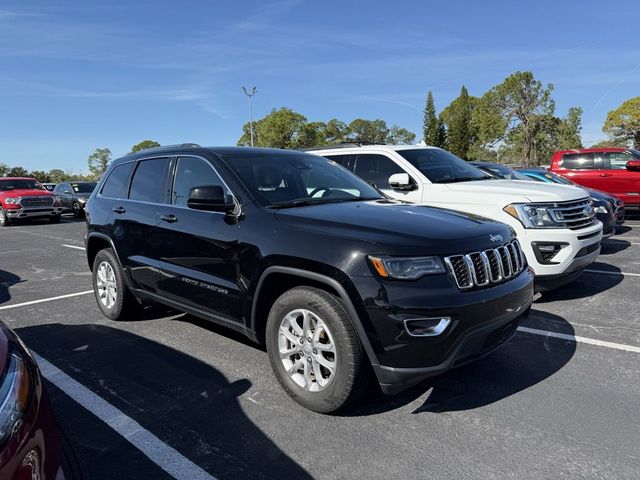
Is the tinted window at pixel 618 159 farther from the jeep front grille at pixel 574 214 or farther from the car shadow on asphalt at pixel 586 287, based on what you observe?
the jeep front grille at pixel 574 214

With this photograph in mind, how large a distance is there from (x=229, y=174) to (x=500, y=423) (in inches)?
101

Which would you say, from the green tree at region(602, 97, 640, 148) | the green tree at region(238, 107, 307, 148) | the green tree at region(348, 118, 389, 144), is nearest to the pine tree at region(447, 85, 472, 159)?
the green tree at region(602, 97, 640, 148)

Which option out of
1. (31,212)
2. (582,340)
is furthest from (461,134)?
(582,340)

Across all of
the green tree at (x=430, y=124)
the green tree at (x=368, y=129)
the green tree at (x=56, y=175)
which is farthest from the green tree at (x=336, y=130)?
the green tree at (x=56, y=175)

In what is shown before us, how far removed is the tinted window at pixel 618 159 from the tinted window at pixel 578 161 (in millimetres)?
403

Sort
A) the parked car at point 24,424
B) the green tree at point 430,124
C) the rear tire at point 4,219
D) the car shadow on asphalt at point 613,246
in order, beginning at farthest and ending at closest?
the green tree at point 430,124, the rear tire at point 4,219, the car shadow on asphalt at point 613,246, the parked car at point 24,424

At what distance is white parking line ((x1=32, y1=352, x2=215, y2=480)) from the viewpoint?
256 cm

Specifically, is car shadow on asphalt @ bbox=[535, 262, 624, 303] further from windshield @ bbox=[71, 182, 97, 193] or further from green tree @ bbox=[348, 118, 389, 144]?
green tree @ bbox=[348, 118, 389, 144]

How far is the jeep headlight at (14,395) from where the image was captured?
163 centimetres

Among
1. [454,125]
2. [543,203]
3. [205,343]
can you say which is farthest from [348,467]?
[454,125]

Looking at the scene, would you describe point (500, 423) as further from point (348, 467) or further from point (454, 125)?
point (454, 125)

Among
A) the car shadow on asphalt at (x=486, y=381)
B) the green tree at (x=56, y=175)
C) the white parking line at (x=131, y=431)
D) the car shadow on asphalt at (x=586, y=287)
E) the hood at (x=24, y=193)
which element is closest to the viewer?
the white parking line at (x=131, y=431)

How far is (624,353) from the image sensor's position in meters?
4.01

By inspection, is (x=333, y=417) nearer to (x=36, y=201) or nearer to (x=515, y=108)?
(x=36, y=201)
